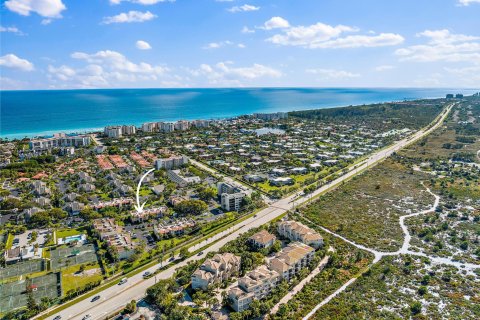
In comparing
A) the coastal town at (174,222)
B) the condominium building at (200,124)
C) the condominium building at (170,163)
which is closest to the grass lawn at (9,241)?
the coastal town at (174,222)

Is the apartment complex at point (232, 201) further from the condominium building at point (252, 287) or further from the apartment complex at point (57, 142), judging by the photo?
the apartment complex at point (57, 142)

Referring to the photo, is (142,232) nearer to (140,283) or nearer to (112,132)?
(140,283)

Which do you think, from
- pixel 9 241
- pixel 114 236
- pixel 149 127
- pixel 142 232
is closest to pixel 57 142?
pixel 149 127

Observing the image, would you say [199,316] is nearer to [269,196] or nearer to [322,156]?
[269,196]

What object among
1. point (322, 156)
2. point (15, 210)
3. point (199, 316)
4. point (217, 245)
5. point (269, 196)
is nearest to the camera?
point (199, 316)

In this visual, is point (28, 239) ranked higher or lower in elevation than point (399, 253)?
higher

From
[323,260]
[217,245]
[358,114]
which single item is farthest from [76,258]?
[358,114]
